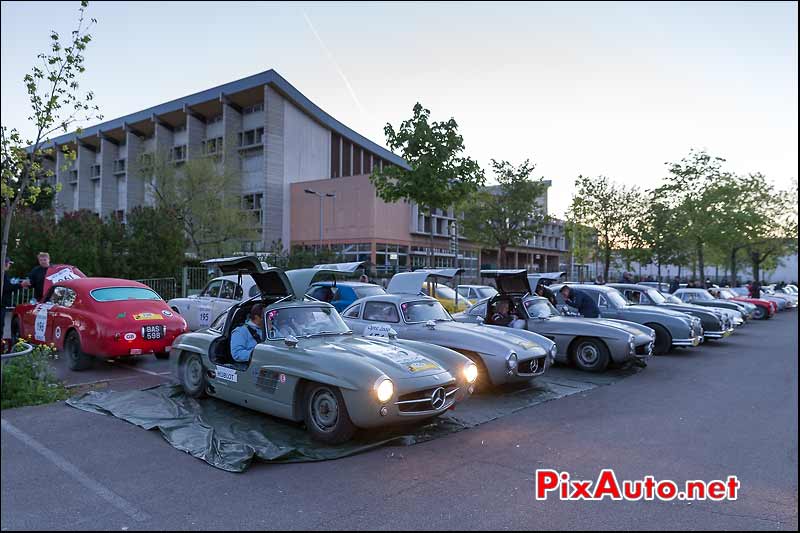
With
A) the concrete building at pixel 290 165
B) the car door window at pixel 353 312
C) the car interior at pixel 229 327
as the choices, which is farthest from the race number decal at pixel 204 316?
the concrete building at pixel 290 165

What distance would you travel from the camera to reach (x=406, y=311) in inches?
380

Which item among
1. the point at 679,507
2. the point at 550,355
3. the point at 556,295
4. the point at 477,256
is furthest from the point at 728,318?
the point at 477,256

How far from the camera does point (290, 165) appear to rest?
153 ft

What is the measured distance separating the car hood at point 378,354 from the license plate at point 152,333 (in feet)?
13.2

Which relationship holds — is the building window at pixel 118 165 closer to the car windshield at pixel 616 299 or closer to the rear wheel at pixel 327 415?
the car windshield at pixel 616 299

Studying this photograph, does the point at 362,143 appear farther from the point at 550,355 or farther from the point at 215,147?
the point at 550,355

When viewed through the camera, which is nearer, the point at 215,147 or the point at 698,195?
the point at 698,195

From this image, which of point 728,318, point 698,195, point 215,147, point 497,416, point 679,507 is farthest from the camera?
point 215,147

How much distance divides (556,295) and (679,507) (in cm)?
904

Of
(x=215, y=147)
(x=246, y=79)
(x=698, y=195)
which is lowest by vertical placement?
(x=698, y=195)

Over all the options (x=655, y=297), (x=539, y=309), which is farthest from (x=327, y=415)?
(x=655, y=297)

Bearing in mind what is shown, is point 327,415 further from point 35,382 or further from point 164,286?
point 164,286

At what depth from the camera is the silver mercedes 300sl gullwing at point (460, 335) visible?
831 centimetres

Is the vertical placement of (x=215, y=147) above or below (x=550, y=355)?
above
